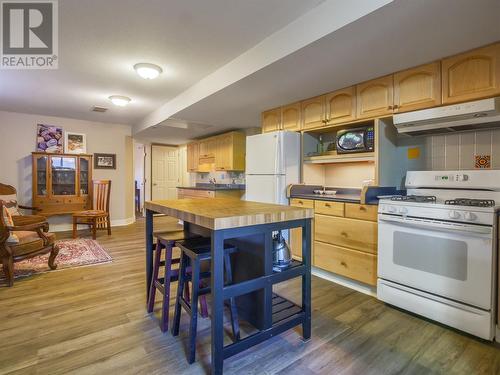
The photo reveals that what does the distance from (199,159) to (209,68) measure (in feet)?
11.8

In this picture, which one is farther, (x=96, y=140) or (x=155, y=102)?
(x=96, y=140)

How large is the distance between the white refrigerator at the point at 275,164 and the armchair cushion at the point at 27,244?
98.4 inches

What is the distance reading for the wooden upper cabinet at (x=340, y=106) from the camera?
9.00 ft

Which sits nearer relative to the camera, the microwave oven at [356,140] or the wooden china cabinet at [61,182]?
the microwave oven at [356,140]

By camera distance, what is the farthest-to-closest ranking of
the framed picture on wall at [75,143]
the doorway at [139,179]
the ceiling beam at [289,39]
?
the doorway at [139,179] < the framed picture on wall at [75,143] < the ceiling beam at [289,39]

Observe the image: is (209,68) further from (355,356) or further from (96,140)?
(96,140)

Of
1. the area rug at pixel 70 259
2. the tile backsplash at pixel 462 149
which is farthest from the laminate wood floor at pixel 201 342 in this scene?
the tile backsplash at pixel 462 149

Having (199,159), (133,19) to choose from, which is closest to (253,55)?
(133,19)

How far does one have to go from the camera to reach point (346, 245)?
8.56ft

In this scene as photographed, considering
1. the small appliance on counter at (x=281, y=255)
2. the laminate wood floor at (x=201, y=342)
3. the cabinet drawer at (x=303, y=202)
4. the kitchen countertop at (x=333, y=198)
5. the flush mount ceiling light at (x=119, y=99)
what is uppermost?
the flush mount ceiling light at (x=119, y=99)

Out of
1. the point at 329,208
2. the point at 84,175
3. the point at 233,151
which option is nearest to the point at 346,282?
the point at 329,208

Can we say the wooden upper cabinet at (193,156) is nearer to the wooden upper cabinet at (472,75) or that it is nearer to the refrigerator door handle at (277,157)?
the refrigerator door handle at (277,157)

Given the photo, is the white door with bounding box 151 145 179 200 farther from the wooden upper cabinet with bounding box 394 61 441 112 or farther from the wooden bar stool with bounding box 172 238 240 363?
the wooden upper cabinet with bounding box 394 61 441 112

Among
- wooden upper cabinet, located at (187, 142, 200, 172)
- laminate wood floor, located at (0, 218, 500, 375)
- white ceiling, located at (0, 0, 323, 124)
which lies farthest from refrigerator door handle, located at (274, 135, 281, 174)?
wooden upper cabinet, located at (187, 142, 200, 172)
